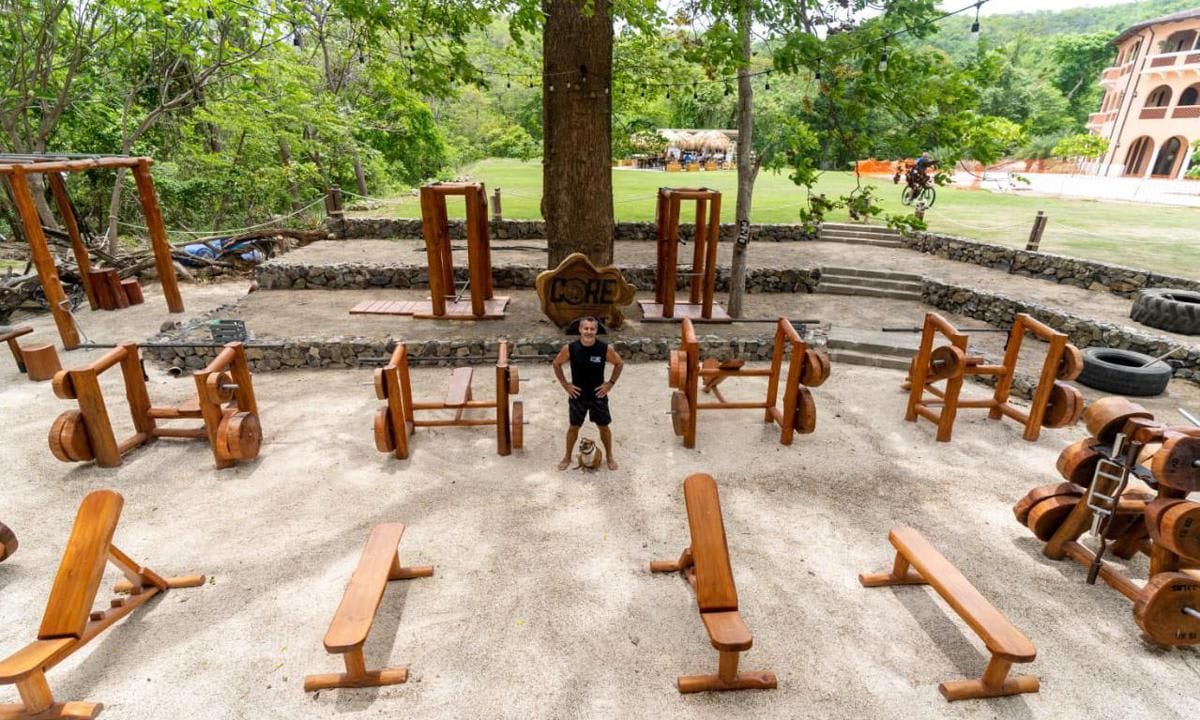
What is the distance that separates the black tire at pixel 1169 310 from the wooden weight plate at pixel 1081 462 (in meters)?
7.63

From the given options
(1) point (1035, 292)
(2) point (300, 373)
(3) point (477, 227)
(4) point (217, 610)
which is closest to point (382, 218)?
(3) point (477, 227)

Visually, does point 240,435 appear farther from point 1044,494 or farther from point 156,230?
point 1044,494

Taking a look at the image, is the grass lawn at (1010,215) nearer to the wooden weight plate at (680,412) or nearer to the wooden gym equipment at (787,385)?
the wooden gym equipment at (787,385)

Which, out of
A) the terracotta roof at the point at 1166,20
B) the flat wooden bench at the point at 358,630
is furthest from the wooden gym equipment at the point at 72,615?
the terracotta roof at the point at 1166,20

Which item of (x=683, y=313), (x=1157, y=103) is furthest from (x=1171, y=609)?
(x=1157, y=103)

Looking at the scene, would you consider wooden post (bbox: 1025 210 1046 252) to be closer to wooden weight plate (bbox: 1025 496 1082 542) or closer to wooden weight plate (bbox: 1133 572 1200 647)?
wooden weight plate (bbox: 1025 496 1082 542)

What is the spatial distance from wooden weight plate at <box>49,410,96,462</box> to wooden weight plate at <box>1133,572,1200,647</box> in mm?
9728

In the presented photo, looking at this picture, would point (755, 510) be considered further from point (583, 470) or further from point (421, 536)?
point (421, 536)

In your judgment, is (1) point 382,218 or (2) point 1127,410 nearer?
(2) point 1127,410

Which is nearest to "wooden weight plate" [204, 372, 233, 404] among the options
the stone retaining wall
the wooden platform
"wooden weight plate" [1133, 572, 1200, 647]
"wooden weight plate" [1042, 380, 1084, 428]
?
the wooden platform

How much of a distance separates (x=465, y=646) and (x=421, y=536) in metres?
1.44

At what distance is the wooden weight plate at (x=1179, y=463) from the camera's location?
387cm

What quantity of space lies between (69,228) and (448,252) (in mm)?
7551

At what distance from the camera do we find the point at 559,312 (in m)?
9.60
